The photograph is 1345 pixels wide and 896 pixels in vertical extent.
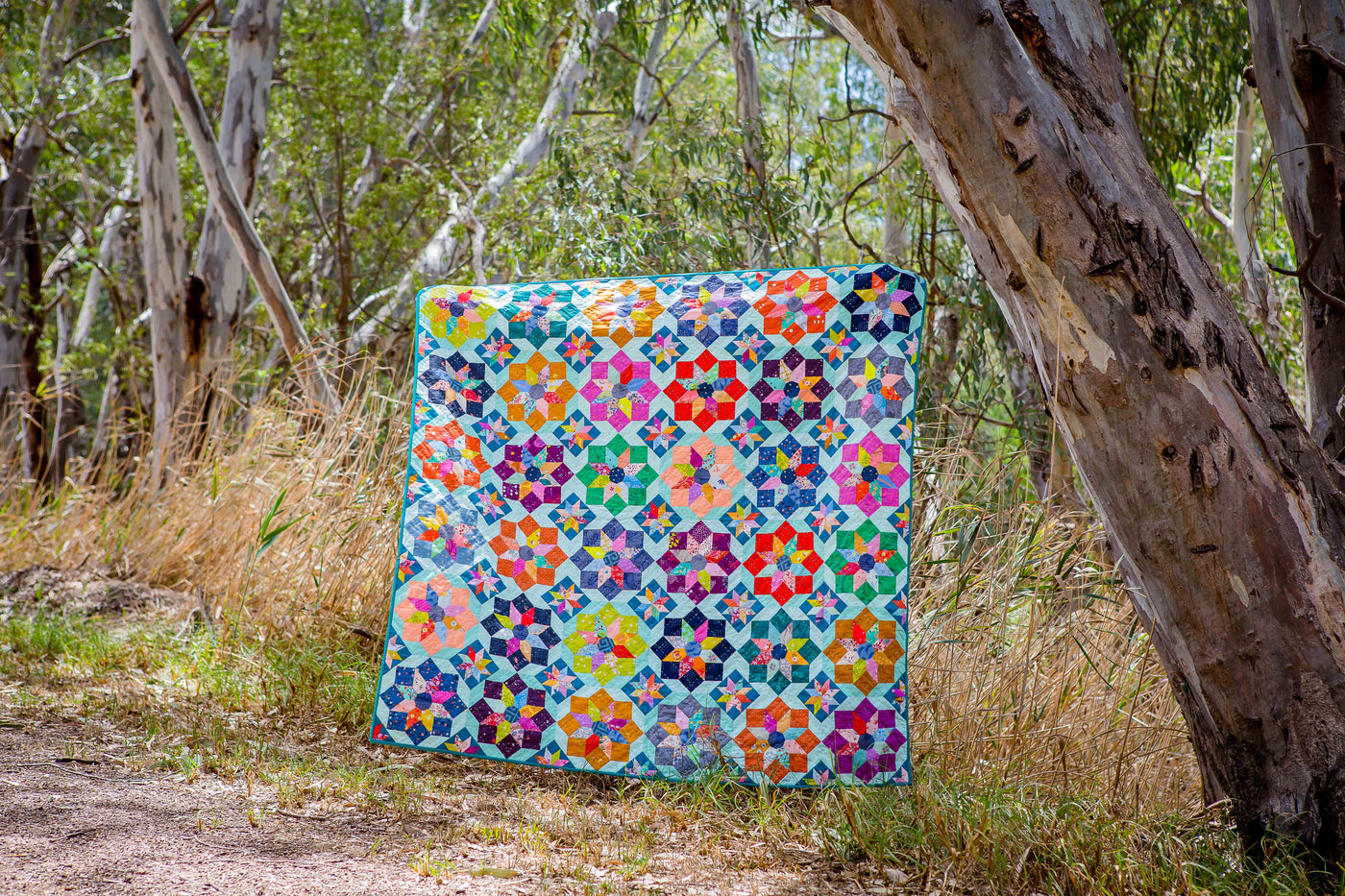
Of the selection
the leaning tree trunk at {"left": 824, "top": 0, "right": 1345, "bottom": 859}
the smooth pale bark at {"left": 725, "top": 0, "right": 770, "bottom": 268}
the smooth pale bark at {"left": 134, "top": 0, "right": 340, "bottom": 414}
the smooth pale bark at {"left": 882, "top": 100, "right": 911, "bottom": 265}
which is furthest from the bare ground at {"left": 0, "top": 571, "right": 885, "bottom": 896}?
the smooth pale bark at {"left": 882, "top": 100, "right": 911, "bottom": 265}

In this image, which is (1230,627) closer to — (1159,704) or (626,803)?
(1159,704)

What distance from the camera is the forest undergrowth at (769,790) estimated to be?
2.14 metres

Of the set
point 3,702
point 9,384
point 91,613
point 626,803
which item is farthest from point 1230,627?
point 9,384

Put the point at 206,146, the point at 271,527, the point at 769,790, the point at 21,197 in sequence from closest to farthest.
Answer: the point at 769,790 → the point at 271,527 → the point at 206,146 → the point at 21,197

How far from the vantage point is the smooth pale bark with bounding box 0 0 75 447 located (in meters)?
8.68

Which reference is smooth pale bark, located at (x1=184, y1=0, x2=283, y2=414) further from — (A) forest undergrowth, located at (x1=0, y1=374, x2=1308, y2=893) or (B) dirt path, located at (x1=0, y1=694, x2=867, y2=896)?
(B) dirt path, located at (x1=0, y1=694, x2=867, y2=896)

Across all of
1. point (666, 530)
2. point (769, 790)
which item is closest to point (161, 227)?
point (666, 530)

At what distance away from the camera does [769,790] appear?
2.52 metres

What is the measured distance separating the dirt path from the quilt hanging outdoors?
1.38 feet

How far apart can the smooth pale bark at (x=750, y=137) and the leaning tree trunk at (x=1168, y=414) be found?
384 centimetres

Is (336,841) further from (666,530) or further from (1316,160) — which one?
(1316,160)

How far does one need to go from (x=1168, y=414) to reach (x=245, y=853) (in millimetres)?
2125

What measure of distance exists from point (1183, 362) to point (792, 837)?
1350 mm

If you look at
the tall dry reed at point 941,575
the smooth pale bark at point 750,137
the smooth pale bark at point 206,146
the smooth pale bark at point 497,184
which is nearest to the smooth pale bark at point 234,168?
the smooth pale bark at point 206,146
